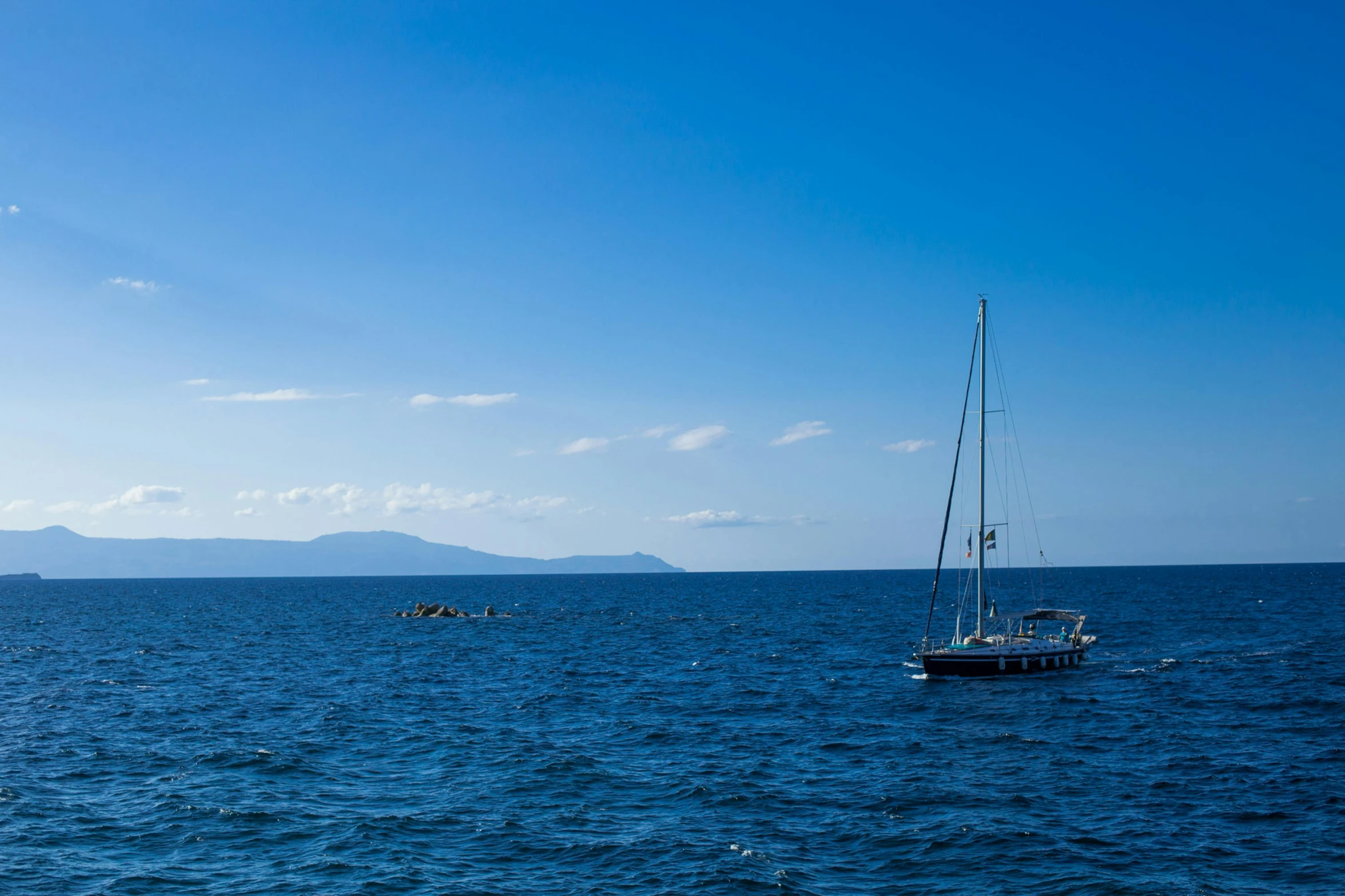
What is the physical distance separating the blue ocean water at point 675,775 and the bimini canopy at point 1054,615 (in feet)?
10.9

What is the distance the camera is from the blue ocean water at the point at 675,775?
25000mm

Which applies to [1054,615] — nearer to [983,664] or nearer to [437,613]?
[983,664]

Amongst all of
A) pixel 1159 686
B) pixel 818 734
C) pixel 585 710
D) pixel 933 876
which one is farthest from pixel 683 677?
pixel 933 876

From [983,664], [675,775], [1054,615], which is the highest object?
[1054,615]

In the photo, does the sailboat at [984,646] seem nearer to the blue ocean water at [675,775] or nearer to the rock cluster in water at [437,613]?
the blue ocean water at [675,775]

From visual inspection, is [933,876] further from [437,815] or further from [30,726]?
[30,726]

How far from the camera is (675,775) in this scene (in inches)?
1373

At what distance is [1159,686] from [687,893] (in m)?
41.7

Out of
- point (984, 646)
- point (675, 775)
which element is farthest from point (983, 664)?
point (675, 775)

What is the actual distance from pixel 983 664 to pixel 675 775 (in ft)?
97.5

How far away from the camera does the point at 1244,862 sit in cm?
2519

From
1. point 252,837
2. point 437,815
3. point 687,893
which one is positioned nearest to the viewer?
point 687,893

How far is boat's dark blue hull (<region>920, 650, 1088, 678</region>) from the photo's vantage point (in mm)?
57031

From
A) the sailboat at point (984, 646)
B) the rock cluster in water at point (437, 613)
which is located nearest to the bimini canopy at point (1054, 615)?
the sailboat at point (984, 646)
